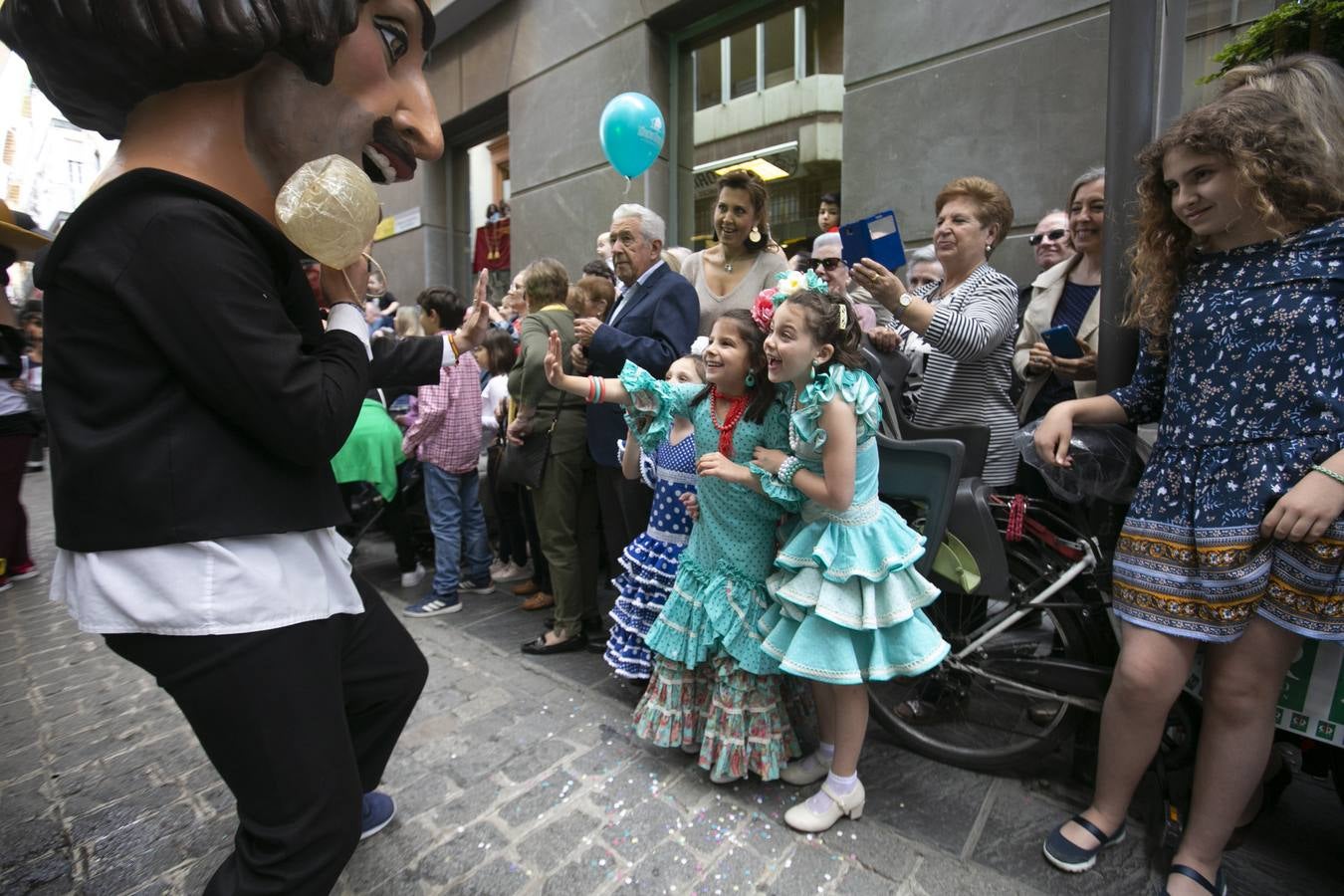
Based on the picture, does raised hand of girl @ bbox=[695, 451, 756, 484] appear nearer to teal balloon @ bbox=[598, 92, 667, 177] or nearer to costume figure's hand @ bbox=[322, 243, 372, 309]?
costume figure's hand @ bbox=[322, 243, 372, 309]

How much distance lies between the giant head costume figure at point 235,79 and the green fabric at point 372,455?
2875mm

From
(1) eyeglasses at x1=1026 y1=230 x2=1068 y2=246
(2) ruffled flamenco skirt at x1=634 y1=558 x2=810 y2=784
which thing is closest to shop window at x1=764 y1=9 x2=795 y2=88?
(1) eyeglasses at x1=1026 y1=230 x2=1068 y2=246

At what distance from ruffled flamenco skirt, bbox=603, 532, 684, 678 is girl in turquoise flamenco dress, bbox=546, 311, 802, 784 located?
0.22 meters

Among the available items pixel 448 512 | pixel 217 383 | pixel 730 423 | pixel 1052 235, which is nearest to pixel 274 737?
pixel 217 383

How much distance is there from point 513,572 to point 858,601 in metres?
3.26

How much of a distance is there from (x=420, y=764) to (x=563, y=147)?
6.87 m

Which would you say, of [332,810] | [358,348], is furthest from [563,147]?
[332,810]

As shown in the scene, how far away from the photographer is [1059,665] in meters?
2.21

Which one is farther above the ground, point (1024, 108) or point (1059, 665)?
point (1024, 108)

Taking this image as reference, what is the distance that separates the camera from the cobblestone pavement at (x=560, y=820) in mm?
1960

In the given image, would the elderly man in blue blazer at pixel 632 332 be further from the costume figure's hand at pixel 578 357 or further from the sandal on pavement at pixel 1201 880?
the sandal on pavement at pixel 1201 880

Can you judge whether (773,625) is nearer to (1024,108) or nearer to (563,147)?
(1024,108)

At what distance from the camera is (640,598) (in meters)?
2.73

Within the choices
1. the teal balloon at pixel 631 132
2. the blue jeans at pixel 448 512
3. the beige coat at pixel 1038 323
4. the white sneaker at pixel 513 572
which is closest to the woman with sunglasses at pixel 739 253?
the beige coat at pixel 1038 323
